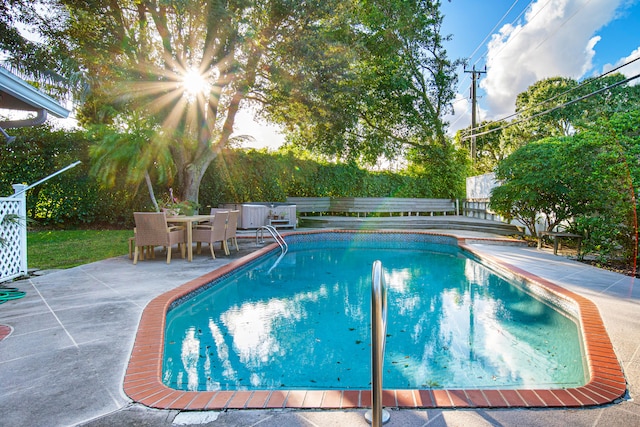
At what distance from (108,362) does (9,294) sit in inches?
109

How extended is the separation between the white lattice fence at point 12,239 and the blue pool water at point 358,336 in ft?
8.82

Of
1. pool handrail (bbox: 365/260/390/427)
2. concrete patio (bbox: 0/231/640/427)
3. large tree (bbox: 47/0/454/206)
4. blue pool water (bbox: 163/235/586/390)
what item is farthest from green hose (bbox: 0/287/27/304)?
large tree (bbox: 47/0/454/206)

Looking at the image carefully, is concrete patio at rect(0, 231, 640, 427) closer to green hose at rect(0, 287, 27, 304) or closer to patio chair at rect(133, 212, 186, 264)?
green hose at rect(0, 287, 27, 304)

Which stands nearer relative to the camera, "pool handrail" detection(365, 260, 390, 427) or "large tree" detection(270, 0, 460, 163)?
"pool handrail" detection(365, 260, 390, 427)

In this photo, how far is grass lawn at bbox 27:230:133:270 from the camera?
6.42 meters

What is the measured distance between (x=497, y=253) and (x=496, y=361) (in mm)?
5180

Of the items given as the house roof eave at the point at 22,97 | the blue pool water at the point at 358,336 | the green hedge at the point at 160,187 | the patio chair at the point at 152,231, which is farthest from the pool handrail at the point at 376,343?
the green hedge at the point at 160,187

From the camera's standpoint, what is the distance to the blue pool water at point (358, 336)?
2.89 m

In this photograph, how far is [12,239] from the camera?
198 inches

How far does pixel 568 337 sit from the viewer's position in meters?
3.66

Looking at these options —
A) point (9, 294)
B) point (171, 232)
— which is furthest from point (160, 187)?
point (9, 294)

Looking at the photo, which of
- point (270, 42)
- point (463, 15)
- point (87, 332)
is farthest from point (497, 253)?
point (463, 15)

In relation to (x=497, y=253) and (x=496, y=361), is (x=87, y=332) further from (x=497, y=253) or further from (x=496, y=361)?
(x=497, y=253)

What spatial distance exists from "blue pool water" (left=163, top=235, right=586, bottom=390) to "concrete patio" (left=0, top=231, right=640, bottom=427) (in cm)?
43
